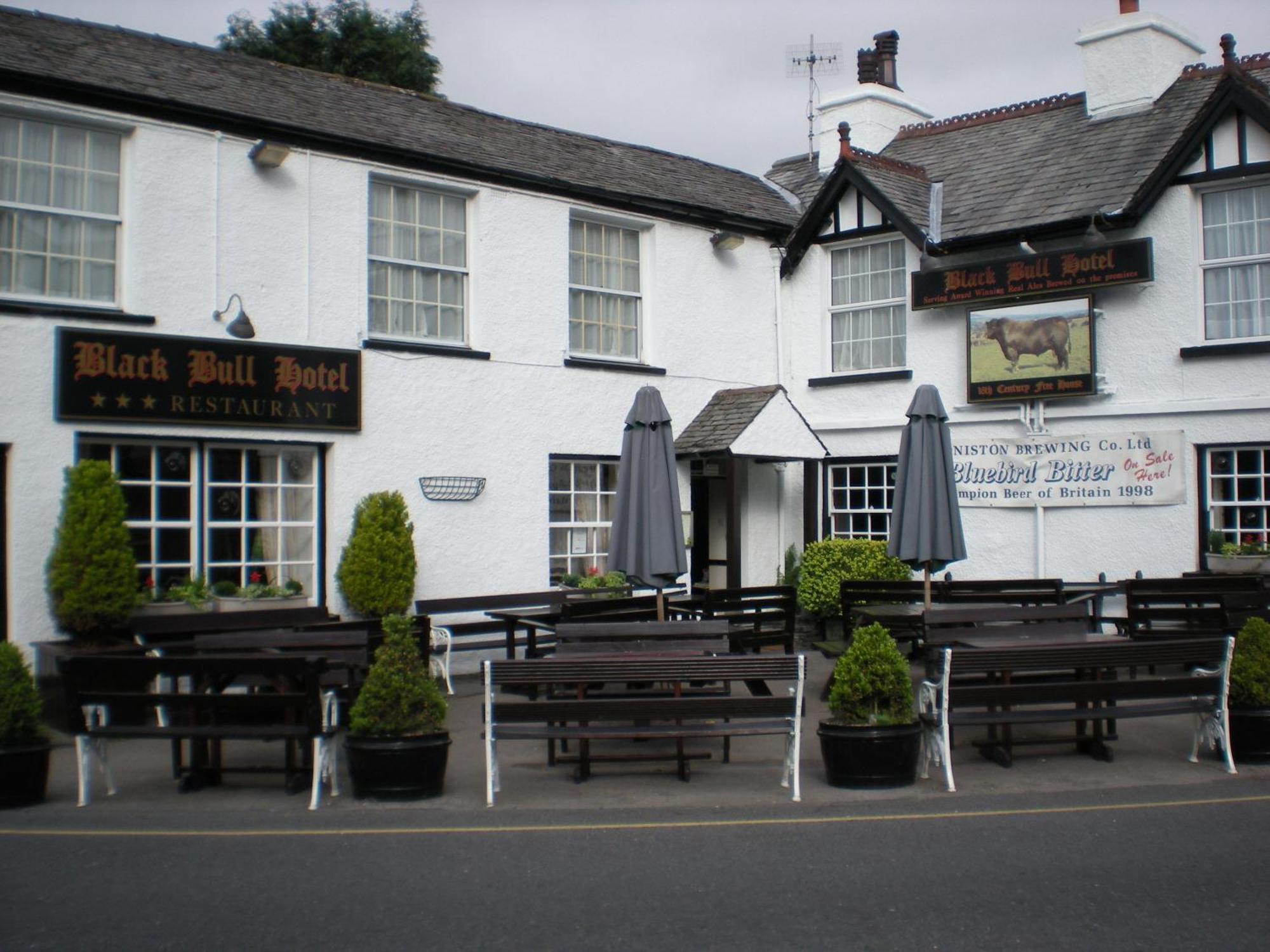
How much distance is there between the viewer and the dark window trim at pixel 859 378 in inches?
653

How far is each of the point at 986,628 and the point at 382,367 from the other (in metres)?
6.71

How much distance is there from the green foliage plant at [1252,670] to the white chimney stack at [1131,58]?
9531 millimetres

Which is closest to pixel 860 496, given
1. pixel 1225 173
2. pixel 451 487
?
pixel 1225 173

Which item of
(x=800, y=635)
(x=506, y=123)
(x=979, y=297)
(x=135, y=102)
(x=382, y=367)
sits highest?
(x=506, y=123)

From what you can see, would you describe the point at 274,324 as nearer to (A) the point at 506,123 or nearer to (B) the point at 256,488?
(B) the point at 256,488

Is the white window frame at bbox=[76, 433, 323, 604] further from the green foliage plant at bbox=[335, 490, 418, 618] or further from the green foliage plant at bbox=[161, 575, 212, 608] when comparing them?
the green foliage plant at bbox=[335, 490, 418, 618]

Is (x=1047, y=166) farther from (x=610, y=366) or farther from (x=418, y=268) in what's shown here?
(x=418, y=268)

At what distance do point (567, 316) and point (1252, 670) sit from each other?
28.4 feet

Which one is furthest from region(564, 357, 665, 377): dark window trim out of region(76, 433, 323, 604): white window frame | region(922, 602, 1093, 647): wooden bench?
region(922, 602, 1093, 647): wooden bench

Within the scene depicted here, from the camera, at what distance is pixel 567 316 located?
15.0 metres

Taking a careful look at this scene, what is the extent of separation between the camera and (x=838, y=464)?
17500 mm

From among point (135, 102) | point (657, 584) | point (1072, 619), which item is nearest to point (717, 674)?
point (657, 584)

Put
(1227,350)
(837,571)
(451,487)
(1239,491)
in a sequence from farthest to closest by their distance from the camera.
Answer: (837,571), (1239,491), (1227,350), (451,487)

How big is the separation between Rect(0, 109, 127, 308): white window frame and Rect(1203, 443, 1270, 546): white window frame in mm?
11642
